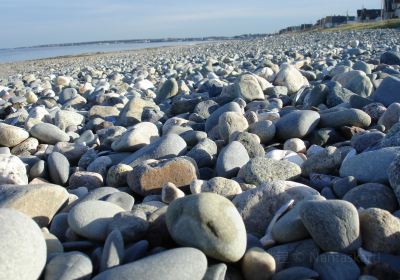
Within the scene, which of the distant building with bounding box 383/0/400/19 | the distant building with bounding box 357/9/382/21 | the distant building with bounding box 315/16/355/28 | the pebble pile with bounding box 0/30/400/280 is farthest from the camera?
the distant building with bounding box 315/16/355/28

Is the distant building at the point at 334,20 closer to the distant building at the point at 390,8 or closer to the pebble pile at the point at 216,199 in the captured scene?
the distant building at the point at 390,8

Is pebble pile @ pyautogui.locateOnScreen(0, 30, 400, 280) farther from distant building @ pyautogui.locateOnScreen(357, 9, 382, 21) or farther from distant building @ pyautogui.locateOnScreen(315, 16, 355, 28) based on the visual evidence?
distant building @ pyautogui.locateOnScreen(315, 16, 355, 28)

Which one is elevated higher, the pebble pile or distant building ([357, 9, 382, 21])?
distant building ([357, 9, 382, 21])

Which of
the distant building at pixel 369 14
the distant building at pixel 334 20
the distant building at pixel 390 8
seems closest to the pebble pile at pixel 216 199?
the distant building at pixel 390 8

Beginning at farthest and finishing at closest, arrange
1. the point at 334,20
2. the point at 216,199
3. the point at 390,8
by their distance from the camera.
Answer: the point at 334,20
the point at 390,8
the point at 216,199

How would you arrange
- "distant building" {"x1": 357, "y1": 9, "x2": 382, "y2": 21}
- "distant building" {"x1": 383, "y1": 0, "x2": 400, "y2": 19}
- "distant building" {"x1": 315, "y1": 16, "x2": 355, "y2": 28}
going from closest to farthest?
"distant building" {"x1": 383, "y1": 0, "x2": 400, "y2": 19}, "distant building" {"x1": 357, "y1": 9, "x2": 382, "y2": 21}, "distant building" {"x1": 315, "y1": 16, "x2": 355, "y2": 28}

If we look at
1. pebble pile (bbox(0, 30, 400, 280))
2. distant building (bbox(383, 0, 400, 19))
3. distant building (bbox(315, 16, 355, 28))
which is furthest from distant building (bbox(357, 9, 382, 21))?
pebble pile (bbox(0, 30, 400, 280))

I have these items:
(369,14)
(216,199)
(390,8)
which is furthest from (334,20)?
(216,199)

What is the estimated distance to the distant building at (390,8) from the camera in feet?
171

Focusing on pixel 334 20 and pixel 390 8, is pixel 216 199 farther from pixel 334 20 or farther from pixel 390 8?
pixel 334 20

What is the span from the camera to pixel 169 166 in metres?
2.58

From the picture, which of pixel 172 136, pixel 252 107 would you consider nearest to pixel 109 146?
pixel 172 136

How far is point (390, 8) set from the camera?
5381 cm

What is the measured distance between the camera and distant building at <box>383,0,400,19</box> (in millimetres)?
52062
